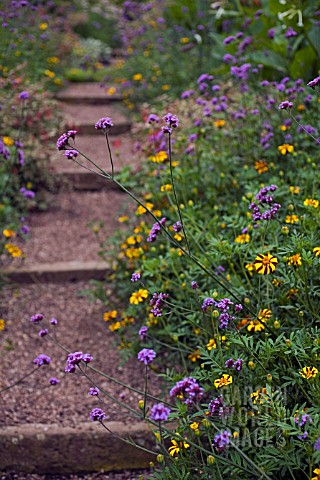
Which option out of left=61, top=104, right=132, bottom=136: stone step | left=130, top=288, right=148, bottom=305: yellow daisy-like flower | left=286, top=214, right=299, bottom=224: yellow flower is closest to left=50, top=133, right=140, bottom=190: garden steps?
left=61, top=104, right=132, bottom=136: stone step

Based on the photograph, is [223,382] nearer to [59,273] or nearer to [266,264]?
[266,264]

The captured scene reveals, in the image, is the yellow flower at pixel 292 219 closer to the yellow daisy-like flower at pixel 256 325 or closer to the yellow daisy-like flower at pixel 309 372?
the yellow daisy-like flower at pixel 256 325

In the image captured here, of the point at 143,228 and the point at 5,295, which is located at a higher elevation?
the point at 143,228

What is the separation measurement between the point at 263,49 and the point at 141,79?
173cm

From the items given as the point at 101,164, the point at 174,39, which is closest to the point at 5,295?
A: the point at 101,164

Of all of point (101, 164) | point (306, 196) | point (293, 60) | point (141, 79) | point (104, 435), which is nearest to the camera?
point (104, 435)

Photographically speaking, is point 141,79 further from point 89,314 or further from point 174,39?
point 89,314

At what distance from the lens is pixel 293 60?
409cm

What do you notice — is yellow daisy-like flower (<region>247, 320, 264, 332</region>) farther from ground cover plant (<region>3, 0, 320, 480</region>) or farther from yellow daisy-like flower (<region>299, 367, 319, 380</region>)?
yellow daisy-like flower (<region>299, 367, 319, 380</region>)

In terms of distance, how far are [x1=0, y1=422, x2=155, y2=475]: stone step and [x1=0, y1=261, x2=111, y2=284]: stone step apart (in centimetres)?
113

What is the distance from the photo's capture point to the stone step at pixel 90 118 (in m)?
5.08

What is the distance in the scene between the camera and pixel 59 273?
3.39m

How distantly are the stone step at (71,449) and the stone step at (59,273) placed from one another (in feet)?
3.71

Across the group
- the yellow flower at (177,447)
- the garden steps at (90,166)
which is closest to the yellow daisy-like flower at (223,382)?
the yellow flower at (177,447)
